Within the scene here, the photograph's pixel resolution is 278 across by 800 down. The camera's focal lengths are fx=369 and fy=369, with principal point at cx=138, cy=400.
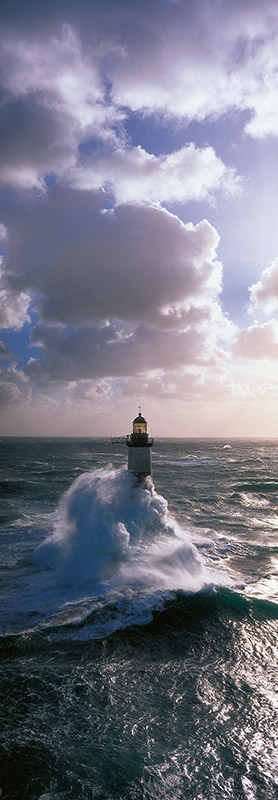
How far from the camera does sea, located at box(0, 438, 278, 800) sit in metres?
6.53

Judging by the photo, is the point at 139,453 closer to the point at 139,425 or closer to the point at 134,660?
the point at 139,425

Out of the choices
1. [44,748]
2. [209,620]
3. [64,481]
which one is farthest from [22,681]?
[64,481]

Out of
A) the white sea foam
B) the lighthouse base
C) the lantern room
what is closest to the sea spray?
the white sea foam

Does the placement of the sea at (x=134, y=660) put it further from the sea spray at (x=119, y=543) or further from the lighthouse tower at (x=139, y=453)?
the lighthouse tower at (x=139, y=453)

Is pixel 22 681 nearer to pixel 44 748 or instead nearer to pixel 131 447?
pixel 44 748

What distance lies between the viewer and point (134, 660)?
31.9 feet

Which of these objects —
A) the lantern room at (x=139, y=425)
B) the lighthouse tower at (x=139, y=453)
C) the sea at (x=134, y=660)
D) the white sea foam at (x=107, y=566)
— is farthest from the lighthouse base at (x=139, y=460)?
the sea at (x=134, y=660)

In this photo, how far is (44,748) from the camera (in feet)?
22.5

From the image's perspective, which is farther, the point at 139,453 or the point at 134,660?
the point at 139,453

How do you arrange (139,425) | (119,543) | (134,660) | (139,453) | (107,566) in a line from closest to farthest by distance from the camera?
(134,660) < (107,566) < (119,543) < (139,453) < (139,425)

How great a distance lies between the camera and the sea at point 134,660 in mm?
6531

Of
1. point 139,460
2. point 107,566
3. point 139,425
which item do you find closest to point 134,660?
point 107,566

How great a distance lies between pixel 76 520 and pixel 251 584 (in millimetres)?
8761

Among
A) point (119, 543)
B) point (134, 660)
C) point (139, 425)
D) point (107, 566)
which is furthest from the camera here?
point (139, 425)
